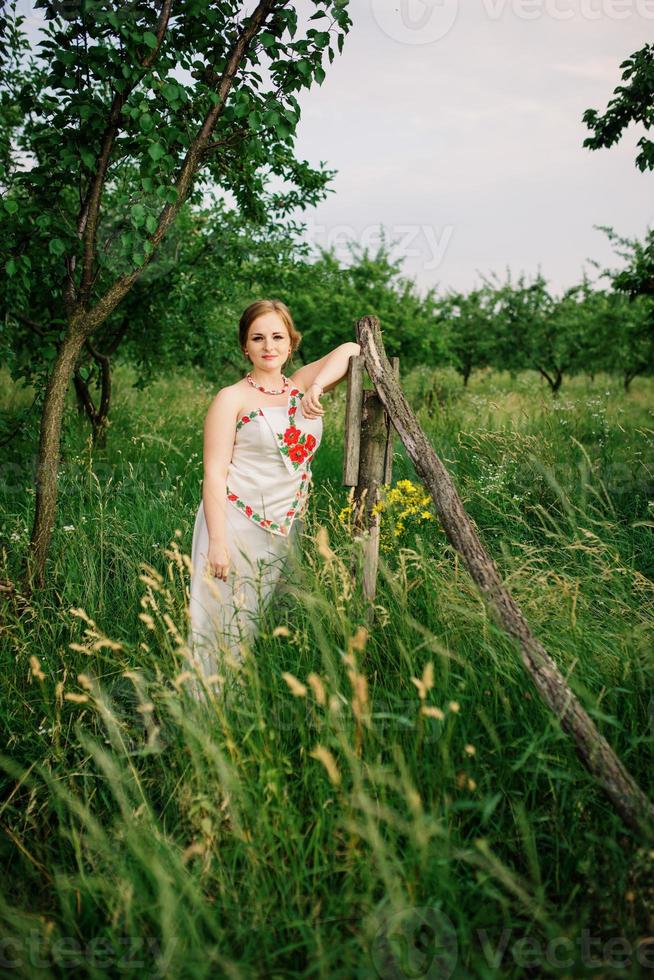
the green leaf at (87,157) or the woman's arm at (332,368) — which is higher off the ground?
the green leaf at (87,157)

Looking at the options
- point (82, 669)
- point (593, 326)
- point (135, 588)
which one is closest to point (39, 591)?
point (135, 588)

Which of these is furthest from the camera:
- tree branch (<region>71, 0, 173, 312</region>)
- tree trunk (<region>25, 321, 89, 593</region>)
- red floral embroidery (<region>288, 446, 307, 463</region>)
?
tree trunk (<region>25, 321, 89, 593</region>)

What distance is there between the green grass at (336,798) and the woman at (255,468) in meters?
0.17

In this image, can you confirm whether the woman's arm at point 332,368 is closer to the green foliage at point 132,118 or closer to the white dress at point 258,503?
the white dress at point 258,503

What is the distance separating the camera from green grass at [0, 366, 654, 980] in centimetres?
159

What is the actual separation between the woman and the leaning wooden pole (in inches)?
10.7

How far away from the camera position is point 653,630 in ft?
8.89

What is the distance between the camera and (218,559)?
2809 mm

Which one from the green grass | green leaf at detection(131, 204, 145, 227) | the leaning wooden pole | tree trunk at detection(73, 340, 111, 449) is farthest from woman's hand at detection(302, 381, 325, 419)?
tree trunk at detection(73, 340, 111, 449)

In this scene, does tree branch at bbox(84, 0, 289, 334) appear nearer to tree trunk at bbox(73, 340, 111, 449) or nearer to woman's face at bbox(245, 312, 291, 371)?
woman's face at bbox(245, 312, 291, 371)

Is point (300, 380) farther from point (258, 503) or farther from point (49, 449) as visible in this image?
point (49, 449)

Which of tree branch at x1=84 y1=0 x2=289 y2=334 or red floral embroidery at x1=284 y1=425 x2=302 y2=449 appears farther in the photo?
tree branch at x1=84 y1=0 x2=289 y2=334

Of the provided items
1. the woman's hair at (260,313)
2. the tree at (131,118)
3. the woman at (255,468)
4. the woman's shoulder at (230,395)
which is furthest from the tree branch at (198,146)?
the woman's shoulder at (230,395)

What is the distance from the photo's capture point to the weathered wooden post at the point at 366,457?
2.76 meters
